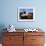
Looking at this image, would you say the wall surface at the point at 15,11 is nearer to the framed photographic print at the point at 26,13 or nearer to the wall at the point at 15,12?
the wall at the point at 15,12

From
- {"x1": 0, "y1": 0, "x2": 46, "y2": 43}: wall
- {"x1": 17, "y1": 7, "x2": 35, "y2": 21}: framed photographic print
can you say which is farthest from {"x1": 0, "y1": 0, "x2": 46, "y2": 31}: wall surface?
{"x1": 17, "y1": 7, "x2": 35, "y2": 21}: framed photographic print

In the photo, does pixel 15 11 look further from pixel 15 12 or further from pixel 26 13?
pixel 26 13

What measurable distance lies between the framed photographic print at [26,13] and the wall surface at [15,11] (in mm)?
104

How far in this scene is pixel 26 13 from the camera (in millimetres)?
4297

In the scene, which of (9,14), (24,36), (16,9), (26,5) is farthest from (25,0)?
(24,36)

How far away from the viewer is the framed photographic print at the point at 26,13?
429 centimetres

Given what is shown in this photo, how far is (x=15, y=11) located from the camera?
4.29m

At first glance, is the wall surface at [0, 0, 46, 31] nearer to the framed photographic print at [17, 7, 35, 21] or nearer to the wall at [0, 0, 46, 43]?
the wall at [0, 0, 46, 43]

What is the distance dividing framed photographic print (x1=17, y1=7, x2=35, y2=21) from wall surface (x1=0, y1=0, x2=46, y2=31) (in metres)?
0.10

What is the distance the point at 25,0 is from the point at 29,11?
0.40 metres

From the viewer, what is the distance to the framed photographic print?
4.29m

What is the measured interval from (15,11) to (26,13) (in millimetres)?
382

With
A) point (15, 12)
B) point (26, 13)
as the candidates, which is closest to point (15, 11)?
point (15, 12)

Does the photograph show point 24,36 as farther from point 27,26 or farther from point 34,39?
point 27,26
